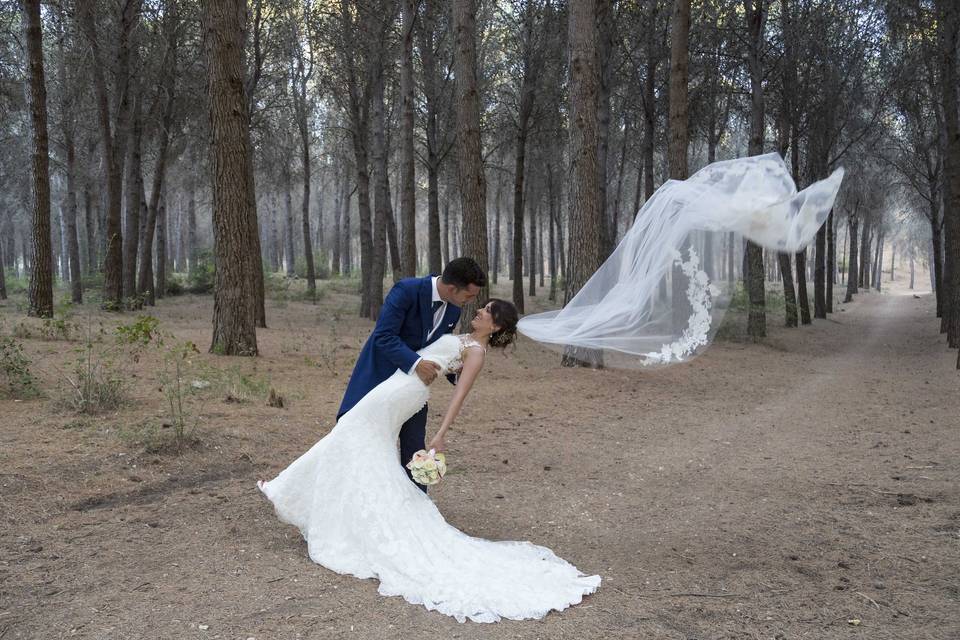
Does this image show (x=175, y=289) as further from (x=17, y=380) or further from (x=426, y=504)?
(x=426, y=504)

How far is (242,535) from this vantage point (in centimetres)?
460

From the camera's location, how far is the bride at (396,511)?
Answer: 395cm

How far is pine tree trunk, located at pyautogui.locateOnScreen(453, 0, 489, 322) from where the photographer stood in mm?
11852

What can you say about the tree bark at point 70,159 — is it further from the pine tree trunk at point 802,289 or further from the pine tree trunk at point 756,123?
the pine tree trunk at point 802,289

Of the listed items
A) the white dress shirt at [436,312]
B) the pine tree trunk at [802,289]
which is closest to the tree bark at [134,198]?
the white dress shirt at [436,312]

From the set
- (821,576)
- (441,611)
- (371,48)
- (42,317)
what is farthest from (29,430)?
(371,48)

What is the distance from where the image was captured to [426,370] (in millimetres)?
4309

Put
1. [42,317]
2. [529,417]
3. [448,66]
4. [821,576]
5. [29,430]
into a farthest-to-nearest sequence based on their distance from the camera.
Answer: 1. [448,66]
2. [42,317]
3. [529,417]
4. [29,430]
5. [821,576]

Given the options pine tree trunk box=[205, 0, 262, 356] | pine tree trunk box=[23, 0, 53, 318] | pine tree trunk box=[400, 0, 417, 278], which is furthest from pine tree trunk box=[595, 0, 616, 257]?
pine tree trunk box=[23, 0, 53, 318]

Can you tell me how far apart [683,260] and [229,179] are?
22.6ft

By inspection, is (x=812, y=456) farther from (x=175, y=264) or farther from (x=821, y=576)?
(x=175, y=264)

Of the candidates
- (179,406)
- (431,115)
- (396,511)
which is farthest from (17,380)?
(431,115)

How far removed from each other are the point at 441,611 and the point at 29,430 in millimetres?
4662

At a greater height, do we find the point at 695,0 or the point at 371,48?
the point at 695,0
